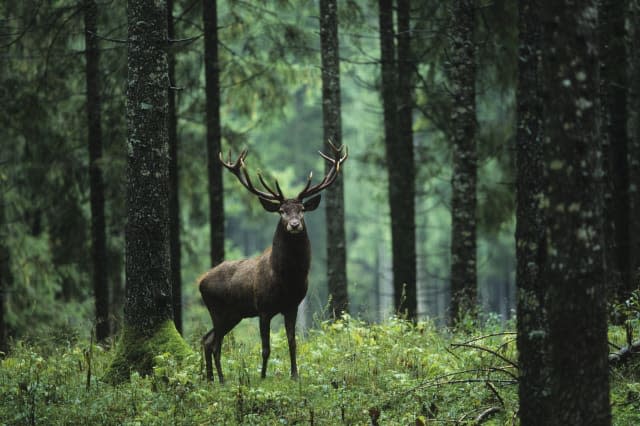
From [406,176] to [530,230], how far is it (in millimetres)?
8916

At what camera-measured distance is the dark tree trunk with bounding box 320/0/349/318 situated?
1316 centimetres

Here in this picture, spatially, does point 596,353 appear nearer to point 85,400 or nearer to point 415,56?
point 85,400

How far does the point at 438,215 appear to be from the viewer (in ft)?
151

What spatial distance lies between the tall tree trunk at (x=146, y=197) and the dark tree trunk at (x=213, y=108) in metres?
4.78

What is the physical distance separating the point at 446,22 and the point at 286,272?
7922 millimetres

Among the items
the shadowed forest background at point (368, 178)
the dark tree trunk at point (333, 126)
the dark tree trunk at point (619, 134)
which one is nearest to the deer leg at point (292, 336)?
the shadowed forest background at point (368, 178)

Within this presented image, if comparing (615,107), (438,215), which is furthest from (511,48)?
(438,215)

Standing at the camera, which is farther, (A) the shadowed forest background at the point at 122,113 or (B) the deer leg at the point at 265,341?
(A) the shadowed forest background at the point at 122,113

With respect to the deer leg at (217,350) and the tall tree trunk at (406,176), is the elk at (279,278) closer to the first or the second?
the deer leg at (217,350)

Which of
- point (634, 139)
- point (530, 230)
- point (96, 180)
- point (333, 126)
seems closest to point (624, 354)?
point (530, 230)

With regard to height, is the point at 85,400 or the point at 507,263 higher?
the point at 85,400

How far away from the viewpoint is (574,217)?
4.98 meters

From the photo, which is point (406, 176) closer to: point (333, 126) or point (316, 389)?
point (333, 126)

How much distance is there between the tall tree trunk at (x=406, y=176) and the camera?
1408 centimetres
